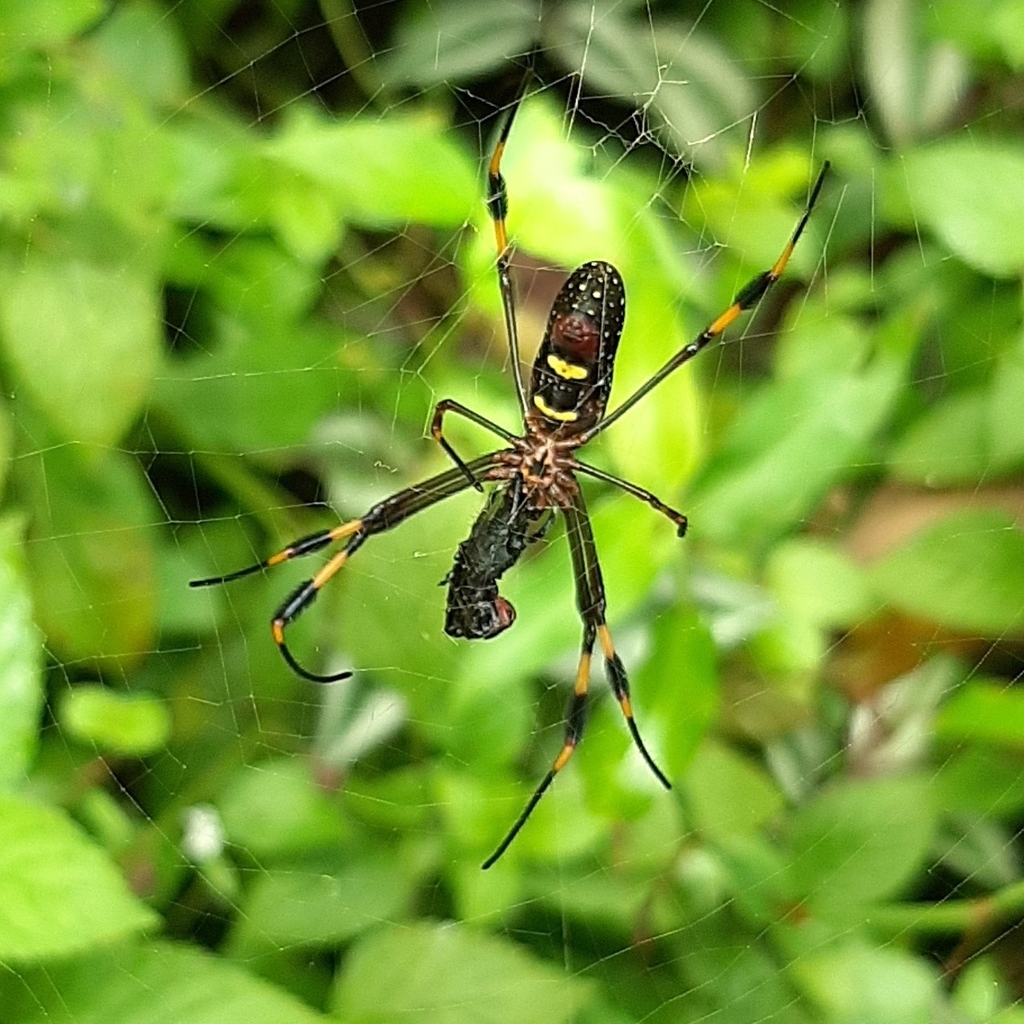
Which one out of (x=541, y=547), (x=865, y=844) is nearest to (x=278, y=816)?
(x=541, y=547)

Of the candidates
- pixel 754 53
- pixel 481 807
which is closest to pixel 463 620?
pixel 481 807

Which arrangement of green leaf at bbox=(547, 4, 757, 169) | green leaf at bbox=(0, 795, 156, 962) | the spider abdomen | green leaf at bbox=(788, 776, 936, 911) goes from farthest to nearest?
green leaf at bbox=(547, 4, 757, 169)
green leaf at bbox=(788, 776, 936, 911)
the spider abdomen
green leaf at bbox=(0, 795, 156, 962)

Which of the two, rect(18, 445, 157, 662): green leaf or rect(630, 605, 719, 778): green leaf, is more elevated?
rect(18, 445, 157, 662): green leaf

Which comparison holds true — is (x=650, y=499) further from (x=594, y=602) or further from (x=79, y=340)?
(x=79, y=340)

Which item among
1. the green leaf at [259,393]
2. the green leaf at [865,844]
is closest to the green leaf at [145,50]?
the green leaf at [259,393]

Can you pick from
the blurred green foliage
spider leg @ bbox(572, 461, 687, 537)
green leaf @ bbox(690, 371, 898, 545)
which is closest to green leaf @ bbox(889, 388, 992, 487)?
the blurred green foliage

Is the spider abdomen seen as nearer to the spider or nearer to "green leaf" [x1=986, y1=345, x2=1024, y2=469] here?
the spider

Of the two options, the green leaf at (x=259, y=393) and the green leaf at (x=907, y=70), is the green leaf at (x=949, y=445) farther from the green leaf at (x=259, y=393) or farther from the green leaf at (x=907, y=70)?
the green leaf at (x=259, y=393)
